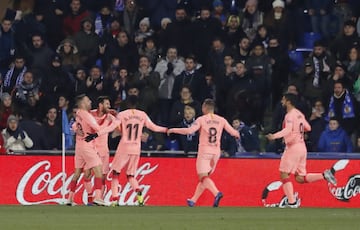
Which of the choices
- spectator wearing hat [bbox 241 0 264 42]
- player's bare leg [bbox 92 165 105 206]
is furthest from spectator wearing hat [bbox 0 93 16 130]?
spectator wearing hat [bbox 241 0 264 42]

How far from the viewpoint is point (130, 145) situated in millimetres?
26938

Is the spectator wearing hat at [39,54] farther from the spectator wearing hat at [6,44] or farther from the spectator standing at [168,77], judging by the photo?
the spectator standing at [168,77]

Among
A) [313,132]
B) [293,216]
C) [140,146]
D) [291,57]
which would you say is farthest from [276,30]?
[293,216]

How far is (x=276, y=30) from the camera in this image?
1192 inches

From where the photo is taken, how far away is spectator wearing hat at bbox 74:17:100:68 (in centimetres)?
3066

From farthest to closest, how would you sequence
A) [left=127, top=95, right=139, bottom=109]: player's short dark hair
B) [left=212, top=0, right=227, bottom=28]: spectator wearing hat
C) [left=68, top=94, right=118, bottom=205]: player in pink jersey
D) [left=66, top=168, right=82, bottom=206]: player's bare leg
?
1. [left=212, top=0, right=227, bottom=28]: spectator wearing hat
2. [left=127, top=95, right=139, bottom=109]: player's short dark hair
3. [left=66, top=168, right=82, bottom=206]: player's bare leg
4. [left=68, top=94, right=118, bottom=205]: player in pink jersey

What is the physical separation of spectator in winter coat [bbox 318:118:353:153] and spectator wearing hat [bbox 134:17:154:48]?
507 cm

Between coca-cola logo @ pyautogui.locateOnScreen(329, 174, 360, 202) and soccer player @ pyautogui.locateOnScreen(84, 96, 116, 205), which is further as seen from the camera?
coca-cola logo @ pyautogui.locateOnScreen(329, 174, 360, 202)

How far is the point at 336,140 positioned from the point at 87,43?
6.35 m

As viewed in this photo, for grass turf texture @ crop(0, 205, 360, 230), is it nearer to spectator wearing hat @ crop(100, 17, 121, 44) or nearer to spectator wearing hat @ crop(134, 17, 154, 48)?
spectator wearing hat @ crop(100, 17, 121, 44)

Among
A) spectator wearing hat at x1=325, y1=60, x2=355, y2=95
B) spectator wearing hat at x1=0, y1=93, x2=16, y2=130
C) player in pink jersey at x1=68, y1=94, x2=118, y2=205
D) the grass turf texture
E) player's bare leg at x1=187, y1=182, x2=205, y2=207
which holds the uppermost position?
spectator wearing hat at x1=325, y1=60, x2=355, y2=95

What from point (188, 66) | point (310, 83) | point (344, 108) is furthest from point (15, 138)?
point (344, 108)

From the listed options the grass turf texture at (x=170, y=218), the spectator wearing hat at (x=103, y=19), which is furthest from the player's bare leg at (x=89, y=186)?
the spectator wearing hat at (x=103, y=19)

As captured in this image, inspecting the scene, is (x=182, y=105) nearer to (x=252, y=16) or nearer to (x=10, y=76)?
(x=252, y=16)
